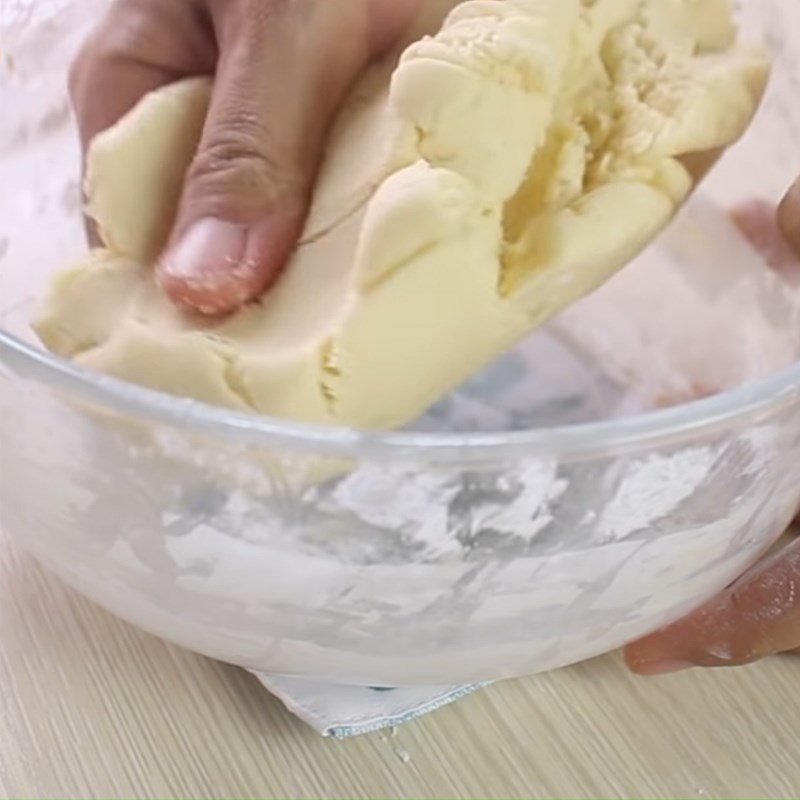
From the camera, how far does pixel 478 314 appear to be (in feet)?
1.44

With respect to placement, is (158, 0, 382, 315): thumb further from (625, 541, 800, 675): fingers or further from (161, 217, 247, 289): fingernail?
(625, 541, 800, 675): fingers

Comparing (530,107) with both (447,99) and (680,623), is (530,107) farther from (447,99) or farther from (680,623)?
(680,623)

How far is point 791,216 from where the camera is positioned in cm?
62

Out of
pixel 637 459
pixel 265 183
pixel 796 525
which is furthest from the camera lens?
pixel 796 525

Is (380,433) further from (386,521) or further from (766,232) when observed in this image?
(766,232)

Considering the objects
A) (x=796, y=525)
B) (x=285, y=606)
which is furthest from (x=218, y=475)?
(x=796, y=525)

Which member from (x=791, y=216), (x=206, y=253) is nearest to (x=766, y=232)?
(x=791, y=216)

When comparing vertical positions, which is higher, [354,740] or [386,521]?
[386,521]

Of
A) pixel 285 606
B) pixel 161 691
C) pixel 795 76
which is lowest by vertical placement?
pixel 161 691

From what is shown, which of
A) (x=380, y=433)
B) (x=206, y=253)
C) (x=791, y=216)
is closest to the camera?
(x=380, y=433)

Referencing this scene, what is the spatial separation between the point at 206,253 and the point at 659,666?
0.27 metres

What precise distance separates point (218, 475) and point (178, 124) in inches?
8.0

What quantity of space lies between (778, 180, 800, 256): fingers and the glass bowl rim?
273 mm

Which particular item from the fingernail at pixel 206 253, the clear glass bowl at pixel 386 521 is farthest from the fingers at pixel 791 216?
the fingernail at pixel 206 253
